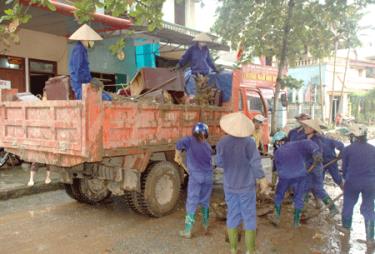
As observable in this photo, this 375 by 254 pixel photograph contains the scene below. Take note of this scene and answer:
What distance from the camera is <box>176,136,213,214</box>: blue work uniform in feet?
16.1

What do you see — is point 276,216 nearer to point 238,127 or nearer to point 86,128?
point 238,127

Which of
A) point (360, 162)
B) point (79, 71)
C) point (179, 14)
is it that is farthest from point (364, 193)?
point (179, 14)

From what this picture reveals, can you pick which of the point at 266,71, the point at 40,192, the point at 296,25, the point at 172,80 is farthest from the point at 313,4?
the point at 266,71

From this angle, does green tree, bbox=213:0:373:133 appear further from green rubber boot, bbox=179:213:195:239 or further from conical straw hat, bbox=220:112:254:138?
conical straw hat, bbox=220:112:254:138

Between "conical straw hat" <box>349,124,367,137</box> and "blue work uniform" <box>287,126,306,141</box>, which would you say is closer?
"conical straw hat" <box>349,124,367,137</box>

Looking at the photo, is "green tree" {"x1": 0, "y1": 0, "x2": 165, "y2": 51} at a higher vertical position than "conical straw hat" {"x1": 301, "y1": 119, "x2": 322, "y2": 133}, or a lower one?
higher

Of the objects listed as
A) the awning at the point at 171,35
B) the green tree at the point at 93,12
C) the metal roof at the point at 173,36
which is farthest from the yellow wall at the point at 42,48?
the green tree at the point at 93,12

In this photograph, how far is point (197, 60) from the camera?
7.18m

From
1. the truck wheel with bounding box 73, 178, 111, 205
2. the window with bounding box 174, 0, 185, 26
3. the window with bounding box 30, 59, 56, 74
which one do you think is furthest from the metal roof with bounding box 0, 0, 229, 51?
the window with bounding box 174, 0, 185, 26

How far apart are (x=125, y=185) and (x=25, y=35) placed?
7.35 m

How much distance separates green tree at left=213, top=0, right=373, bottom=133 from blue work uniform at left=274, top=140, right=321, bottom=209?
16.0 ft

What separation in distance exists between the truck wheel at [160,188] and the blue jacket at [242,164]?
5.39ft

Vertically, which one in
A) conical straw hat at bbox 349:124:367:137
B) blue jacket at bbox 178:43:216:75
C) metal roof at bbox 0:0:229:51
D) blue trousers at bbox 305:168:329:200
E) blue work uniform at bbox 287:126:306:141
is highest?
metal roof at bbox 0:0:229:51

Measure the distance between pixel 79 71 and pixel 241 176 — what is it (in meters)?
2.68
